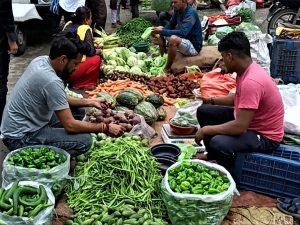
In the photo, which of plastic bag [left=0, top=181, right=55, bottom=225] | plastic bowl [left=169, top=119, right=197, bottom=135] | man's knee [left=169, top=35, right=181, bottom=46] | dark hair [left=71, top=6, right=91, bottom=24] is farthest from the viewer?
man's knee [left=169, top=35, right=181, bottom=46]

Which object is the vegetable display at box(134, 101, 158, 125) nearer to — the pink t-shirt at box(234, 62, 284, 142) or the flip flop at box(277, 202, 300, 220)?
the pink t-shirt at box(234, 62, 284, 142)

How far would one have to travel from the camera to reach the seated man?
7516 mm

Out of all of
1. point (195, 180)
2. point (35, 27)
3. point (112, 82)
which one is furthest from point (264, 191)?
point (35, 27)

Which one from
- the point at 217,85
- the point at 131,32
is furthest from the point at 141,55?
the point at 217,85

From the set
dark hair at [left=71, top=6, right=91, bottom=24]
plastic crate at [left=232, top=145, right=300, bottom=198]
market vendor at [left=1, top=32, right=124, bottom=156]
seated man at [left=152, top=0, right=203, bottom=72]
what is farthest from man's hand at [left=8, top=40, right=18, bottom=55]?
plastic crate at [left=232, top=145, right=300, bottom=198]

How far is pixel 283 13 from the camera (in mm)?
9523

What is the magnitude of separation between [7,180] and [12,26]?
2335 millimetres

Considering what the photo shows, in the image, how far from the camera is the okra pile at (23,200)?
357 cm

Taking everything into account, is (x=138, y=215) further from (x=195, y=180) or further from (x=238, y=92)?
(x=238, y=92)

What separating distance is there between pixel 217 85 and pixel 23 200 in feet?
11.3

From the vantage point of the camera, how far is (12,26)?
5.73 m

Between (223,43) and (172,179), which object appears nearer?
(172,179)

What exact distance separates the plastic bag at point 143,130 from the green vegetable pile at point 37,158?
120 centimetres

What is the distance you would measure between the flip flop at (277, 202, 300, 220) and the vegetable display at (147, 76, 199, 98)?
115 inches
